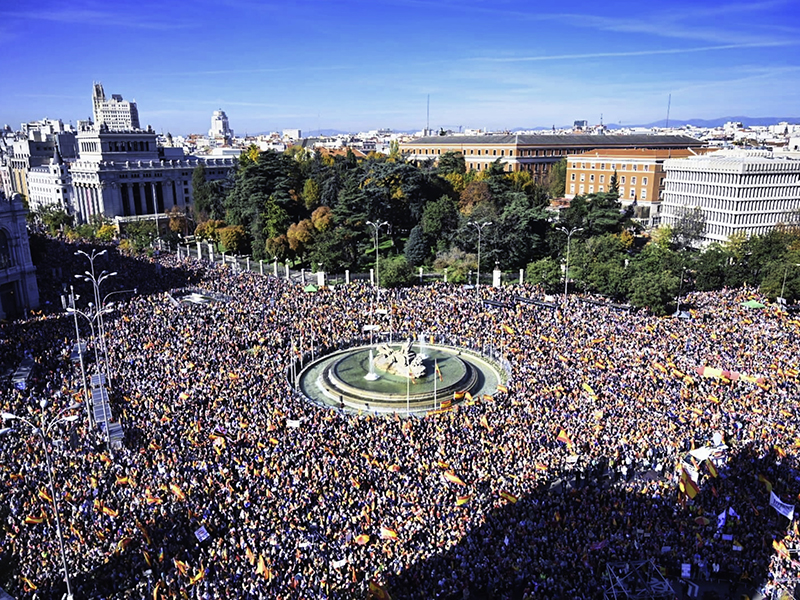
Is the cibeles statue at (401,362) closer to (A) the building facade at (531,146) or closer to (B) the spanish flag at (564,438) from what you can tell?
(B) the spanish flag at (564,438)

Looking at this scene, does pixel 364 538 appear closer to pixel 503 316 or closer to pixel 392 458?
pixel 392 458

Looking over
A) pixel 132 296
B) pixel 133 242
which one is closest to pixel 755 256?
pixel 132 296

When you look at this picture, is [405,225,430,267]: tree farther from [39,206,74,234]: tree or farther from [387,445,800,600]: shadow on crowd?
[39,206,74,234]: tree

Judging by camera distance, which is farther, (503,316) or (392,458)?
(503,316)

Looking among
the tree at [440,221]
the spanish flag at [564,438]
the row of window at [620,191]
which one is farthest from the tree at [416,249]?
the spanish flag at [564,438]

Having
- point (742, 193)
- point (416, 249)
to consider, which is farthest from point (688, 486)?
point (742, 193)

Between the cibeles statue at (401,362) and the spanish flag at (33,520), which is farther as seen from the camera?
the cibeles statue at (401,362)

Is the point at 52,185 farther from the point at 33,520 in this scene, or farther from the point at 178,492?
the point at 178,492
